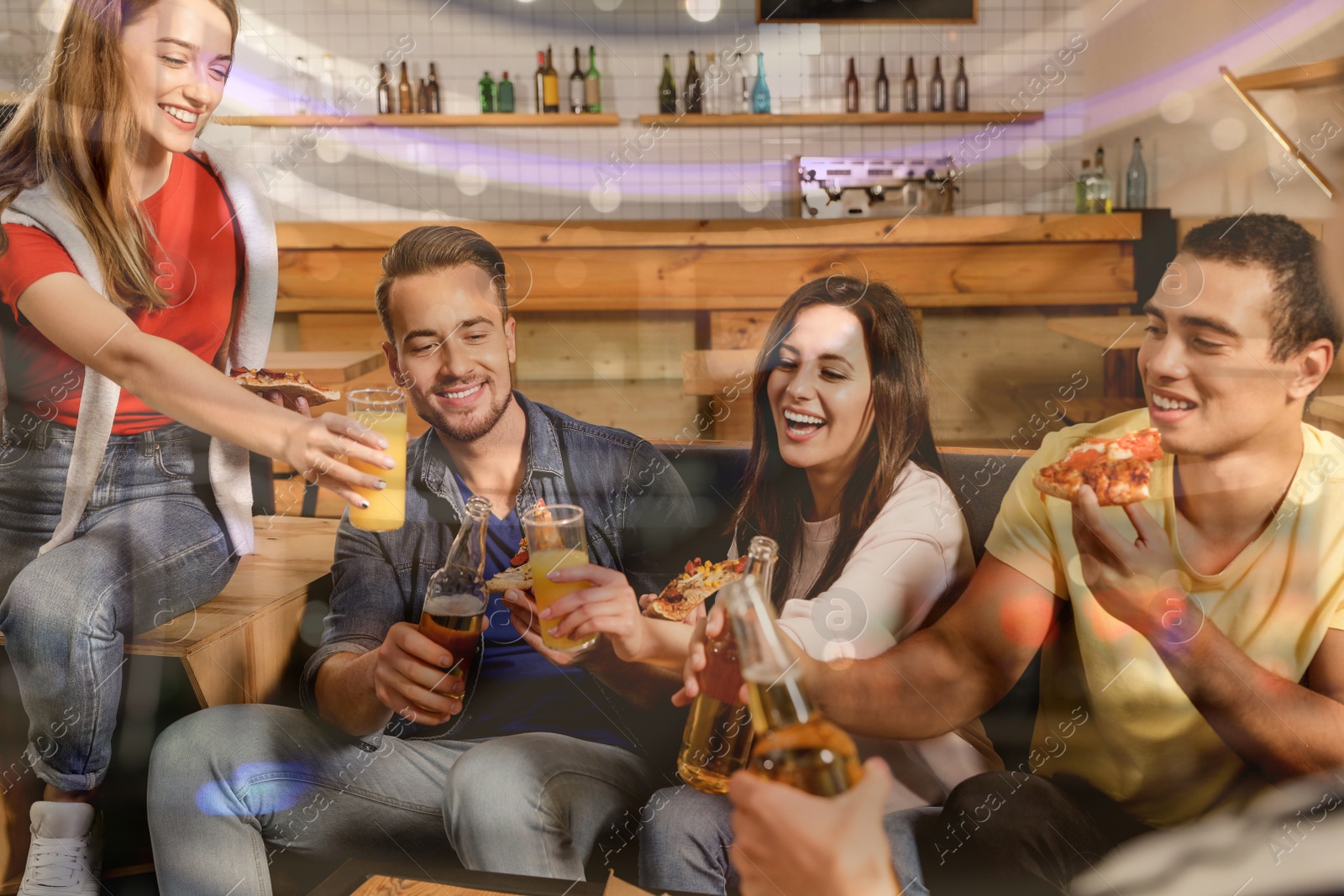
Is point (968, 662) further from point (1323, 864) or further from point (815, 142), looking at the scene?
point (815, 142)

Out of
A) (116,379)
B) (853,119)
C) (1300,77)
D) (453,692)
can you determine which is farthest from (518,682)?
(1300,77)

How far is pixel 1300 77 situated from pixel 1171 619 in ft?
2.40

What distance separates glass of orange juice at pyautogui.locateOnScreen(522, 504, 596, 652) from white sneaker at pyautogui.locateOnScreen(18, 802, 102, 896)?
793 mm

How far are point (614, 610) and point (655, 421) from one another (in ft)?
0.92

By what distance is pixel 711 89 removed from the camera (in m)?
1.32

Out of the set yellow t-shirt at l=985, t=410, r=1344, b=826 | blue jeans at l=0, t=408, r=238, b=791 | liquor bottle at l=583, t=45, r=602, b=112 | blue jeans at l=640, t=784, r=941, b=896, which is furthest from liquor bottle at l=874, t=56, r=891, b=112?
blue jeans at l=0, t=408, r=238, b=791

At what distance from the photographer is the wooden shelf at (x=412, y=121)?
147 cm

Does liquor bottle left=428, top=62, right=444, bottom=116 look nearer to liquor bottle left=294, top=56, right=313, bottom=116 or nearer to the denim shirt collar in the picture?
liquor bottle left=294, top=56, right=313, bottom=116

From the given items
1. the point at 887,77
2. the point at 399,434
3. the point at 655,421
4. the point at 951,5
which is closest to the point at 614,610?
the point at 655,421

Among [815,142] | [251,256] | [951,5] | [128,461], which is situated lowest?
[128,461]

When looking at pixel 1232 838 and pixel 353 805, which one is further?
pixel 353 805

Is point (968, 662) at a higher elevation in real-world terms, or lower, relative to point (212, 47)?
lower

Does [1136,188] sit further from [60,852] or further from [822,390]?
[60,852]

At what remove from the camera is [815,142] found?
1.45m
